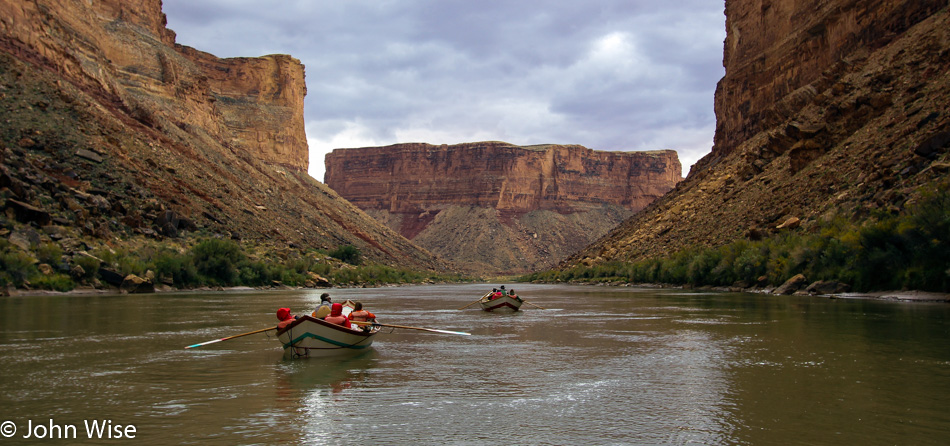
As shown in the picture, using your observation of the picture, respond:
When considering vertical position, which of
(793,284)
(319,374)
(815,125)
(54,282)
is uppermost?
(815,125)

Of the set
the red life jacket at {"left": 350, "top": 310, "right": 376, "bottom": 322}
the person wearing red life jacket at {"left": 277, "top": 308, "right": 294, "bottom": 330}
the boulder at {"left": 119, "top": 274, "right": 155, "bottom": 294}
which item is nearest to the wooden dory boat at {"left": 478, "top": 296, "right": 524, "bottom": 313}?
the red life jacket at {"left": 350, "top": 310, "right": 376, "bottom": 322}

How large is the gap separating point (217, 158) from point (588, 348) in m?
59.7

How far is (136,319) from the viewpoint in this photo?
2175 centimetres

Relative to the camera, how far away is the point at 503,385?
35.0 feet

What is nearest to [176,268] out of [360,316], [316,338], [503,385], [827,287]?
[360,316]

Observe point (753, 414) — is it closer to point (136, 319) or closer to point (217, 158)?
point (136, 319)

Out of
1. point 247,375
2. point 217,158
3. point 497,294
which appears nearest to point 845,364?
point 247,375

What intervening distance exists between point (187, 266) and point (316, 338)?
3121cm

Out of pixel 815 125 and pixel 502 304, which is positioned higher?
pixel 815 125

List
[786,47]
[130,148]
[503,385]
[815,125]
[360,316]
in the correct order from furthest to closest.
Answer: [786,47] < [130,148] < [815,125] < [360,316] < [503,385]

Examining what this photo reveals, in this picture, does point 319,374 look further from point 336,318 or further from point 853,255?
point 853,255

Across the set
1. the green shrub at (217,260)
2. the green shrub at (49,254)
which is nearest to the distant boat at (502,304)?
the green shrub at (49,254)

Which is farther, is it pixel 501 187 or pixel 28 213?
pixel 501 187

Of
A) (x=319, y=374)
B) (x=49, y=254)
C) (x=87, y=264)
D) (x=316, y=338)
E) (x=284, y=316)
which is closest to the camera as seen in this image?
(x=319, y=374)
